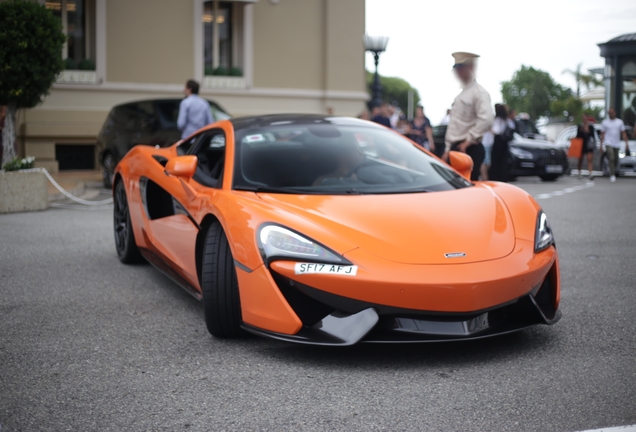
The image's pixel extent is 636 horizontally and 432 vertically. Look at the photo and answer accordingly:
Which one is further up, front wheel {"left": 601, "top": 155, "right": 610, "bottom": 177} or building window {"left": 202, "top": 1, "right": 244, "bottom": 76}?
building window {"left": 202, "top": 1, "right": 244, "bottom": 76}

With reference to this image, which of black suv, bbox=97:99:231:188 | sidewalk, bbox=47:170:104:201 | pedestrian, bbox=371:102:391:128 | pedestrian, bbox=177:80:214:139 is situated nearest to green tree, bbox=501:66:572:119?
pedestrian, bbox=371:102:391:128

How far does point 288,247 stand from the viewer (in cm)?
381

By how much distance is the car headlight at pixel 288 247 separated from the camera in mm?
3717

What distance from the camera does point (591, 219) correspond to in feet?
33.0

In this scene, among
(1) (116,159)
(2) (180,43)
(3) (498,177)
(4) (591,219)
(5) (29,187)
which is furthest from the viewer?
(2) (180,43)

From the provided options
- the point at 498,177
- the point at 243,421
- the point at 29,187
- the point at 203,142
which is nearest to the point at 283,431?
the point at 243,421

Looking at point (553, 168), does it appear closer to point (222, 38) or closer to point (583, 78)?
point (222, 38)

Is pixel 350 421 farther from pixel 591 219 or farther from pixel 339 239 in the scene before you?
pixel 591 219

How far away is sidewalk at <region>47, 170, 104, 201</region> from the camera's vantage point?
12.5 meters

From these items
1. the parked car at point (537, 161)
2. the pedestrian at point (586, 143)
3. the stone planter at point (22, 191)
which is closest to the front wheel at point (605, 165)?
the pedestrian at point (586, 143)

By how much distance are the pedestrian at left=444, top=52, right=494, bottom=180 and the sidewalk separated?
22.1 ft

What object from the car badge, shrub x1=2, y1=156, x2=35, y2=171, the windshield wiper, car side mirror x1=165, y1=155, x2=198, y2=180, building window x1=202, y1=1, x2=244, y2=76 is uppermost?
building window x1=202, y1=1, x2=244, y2=76

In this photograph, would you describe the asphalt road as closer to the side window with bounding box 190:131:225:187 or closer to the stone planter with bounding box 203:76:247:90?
the side window with bounding box 190:131:225:187

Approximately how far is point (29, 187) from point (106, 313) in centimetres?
637
